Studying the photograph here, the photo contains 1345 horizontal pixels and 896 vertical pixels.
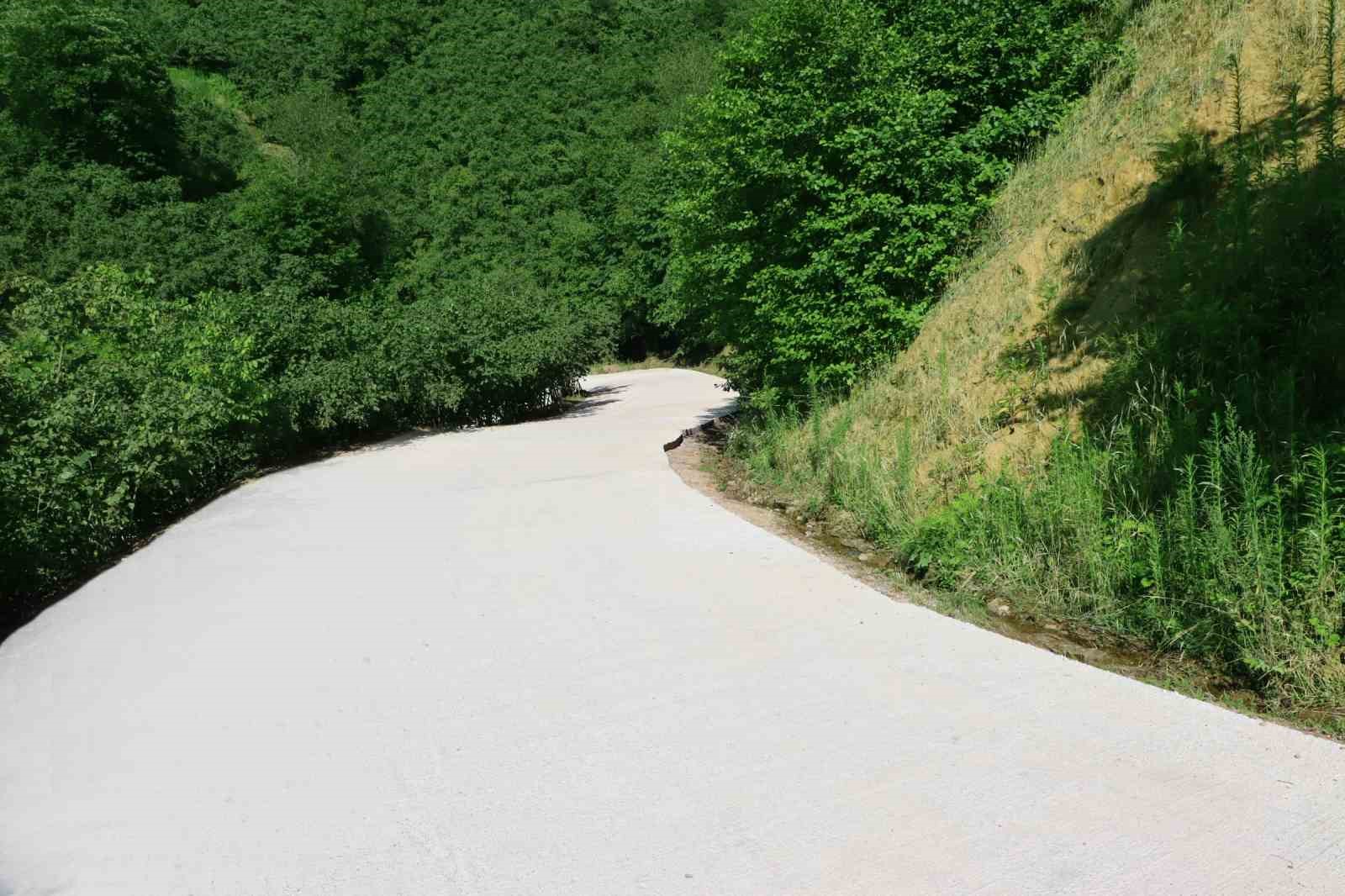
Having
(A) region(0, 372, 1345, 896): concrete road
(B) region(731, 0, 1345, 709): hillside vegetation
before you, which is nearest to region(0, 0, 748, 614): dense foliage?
(A) region(0, 372, 1345, 896): concrete road

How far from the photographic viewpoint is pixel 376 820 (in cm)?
330

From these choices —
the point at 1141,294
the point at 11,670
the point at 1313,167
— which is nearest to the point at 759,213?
the point at 1141,294

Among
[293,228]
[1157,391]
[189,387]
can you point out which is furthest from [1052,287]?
[293,228]

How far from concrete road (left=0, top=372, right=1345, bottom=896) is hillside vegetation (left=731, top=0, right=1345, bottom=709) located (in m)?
0.68

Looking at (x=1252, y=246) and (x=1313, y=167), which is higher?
(x=1313, y=167)

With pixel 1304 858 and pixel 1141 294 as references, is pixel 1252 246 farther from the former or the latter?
pixel 1304 858

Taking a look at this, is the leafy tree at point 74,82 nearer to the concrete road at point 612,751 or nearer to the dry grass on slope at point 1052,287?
the concrete road at point 612,751

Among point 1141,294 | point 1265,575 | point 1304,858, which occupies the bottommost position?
point 1304,858

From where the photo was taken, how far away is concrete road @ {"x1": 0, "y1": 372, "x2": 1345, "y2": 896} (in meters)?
2.88

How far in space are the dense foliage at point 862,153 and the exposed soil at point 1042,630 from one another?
9.23ft

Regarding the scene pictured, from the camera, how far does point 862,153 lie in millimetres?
9883

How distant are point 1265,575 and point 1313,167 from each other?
332 cm

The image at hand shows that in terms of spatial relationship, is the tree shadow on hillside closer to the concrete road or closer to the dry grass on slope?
the dry grass on slope

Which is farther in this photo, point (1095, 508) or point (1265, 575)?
point (1095, 508)
